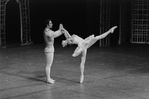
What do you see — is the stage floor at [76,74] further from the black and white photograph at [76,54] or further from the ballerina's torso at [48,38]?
the ballerina's torso at [48,38]

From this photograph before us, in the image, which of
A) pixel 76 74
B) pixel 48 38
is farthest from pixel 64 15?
pixel 48 38

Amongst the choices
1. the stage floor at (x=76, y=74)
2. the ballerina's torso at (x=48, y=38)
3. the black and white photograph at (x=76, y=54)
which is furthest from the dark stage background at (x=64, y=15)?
the ballerina's torso at (x=48, y=38)

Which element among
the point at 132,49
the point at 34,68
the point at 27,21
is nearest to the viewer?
the point at 34,68

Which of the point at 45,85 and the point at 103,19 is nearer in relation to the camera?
the point at 45,85

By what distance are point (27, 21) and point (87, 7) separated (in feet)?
11.6

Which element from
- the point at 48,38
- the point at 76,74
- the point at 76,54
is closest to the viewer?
the point at 76,54

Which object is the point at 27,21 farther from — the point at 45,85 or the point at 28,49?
the point at 45,85

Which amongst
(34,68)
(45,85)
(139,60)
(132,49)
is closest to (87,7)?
(132,49)

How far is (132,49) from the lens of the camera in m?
17.0

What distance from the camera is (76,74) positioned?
39.7ft

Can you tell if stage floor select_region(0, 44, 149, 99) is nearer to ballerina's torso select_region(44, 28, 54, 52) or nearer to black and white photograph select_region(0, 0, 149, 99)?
black and white photograph select_region(0, 0, 149, 99)

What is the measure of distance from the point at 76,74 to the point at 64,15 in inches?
438

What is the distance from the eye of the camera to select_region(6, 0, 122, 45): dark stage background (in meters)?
21.4

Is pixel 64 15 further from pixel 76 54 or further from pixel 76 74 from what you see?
pixel 76 54
